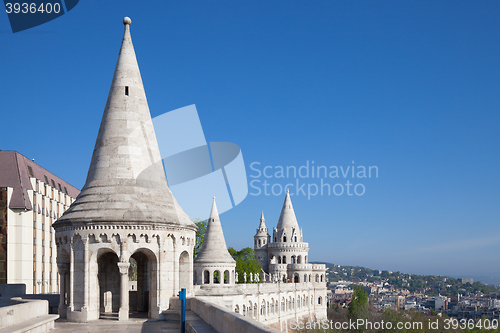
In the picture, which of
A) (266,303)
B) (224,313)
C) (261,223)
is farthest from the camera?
(261,223)

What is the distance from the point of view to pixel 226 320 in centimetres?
895

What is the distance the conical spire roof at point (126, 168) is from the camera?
49.6ft

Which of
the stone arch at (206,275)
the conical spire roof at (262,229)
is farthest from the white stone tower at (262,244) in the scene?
the stone arch at (206,275)

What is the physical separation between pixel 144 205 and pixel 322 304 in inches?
1997

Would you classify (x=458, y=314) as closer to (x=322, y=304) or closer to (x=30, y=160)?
(x=322, y=304)

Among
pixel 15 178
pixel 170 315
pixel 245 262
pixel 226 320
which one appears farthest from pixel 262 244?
pixel 226 320

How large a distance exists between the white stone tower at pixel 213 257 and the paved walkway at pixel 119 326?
24.6 metres

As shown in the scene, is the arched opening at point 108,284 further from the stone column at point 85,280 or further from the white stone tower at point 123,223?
the stone column at point 85,280

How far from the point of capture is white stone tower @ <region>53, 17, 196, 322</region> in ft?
48.5

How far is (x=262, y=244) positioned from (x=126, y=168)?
6467 centimetres

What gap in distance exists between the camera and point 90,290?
1481 cm

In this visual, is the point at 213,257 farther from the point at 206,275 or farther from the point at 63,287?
the point at 63,287

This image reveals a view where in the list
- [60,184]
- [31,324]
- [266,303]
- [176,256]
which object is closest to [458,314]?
[266,303]

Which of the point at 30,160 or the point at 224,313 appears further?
the point at 30,160
